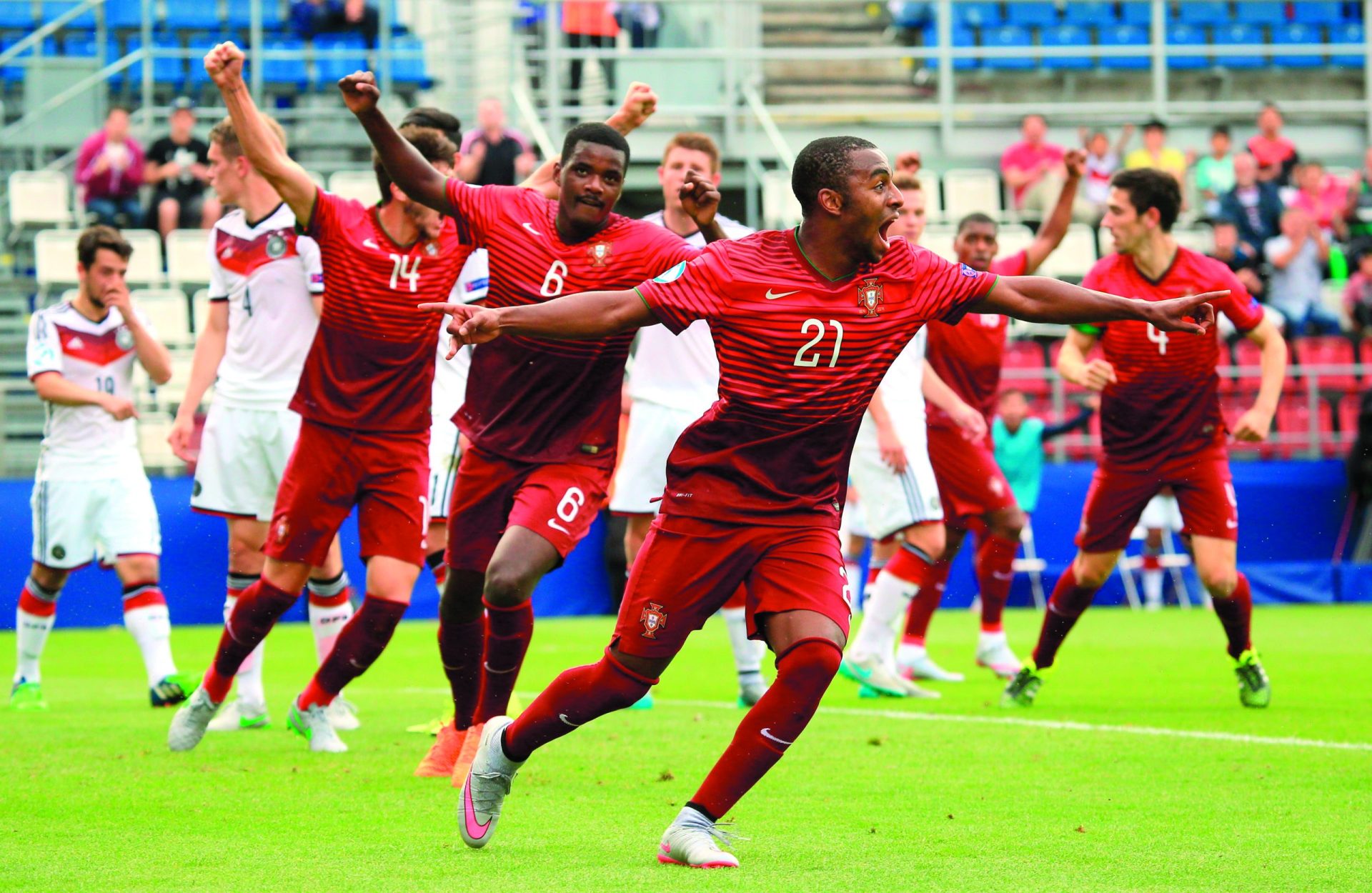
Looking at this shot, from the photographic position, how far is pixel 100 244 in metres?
9.60

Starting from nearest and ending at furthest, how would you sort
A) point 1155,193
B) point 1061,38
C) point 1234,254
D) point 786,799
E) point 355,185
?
point 786,799
point 1155,193
point 1234,254
point 355,185
point 1061,38

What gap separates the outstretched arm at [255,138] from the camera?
21.5 ft

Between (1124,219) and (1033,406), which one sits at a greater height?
(1124,219)

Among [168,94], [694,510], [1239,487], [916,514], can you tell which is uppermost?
[168,94]

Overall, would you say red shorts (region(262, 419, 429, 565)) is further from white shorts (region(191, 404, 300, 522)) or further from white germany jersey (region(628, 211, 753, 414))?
white germany jersey (region(628, 211, 753, 414))

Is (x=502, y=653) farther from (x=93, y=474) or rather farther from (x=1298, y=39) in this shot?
(x=1298, y=39)

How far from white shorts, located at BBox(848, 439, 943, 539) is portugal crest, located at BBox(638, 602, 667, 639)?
15.9 feet

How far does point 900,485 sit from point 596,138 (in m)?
4.12

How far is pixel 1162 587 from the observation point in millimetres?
18484

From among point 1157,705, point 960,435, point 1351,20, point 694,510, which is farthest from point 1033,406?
point 694,510

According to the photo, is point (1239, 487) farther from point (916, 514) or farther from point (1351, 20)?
point (1351, 20)

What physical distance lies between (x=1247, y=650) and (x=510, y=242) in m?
4.83

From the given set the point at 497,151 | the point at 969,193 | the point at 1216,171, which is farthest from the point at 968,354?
the point at 1216,171

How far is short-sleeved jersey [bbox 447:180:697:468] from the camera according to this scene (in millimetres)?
6473
